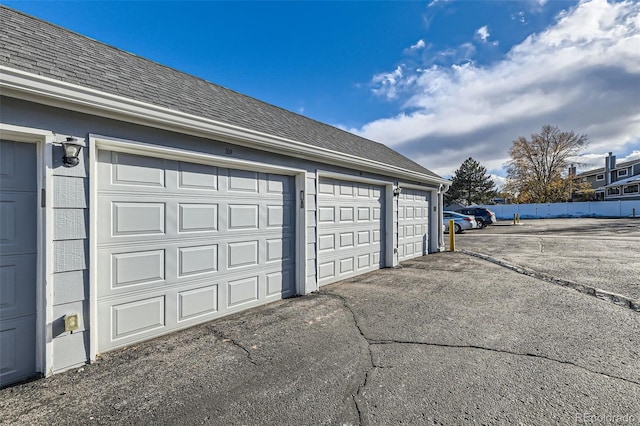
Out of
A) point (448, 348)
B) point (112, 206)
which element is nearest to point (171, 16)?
point (112, 206)

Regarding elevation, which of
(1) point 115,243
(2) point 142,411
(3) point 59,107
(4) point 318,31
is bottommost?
(2) point 142,411

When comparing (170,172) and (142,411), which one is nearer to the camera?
(142,411)

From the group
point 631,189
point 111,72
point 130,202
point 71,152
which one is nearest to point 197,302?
point 130,202

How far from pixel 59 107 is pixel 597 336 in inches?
255

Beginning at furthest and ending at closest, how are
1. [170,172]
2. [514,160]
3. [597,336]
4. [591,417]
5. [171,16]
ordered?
1. [514,160]
2. [171,16]
3. [170,172]
4. [597,336]
5. [591,417]

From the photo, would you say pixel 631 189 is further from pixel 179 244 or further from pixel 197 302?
pixel 179 244

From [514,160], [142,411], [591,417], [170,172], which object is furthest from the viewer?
[514,160]

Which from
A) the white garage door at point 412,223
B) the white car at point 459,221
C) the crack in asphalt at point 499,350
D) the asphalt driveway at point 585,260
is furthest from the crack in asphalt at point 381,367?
the white car at point 459,221

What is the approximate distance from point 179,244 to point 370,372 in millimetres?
2823

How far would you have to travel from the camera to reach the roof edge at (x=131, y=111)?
2402 millimetres

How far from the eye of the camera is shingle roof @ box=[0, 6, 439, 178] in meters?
2.80

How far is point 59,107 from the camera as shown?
2.67 metres

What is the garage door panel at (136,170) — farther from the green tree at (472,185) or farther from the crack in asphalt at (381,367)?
the green tree at (472,185)

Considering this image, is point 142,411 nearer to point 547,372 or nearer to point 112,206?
point 112,206
